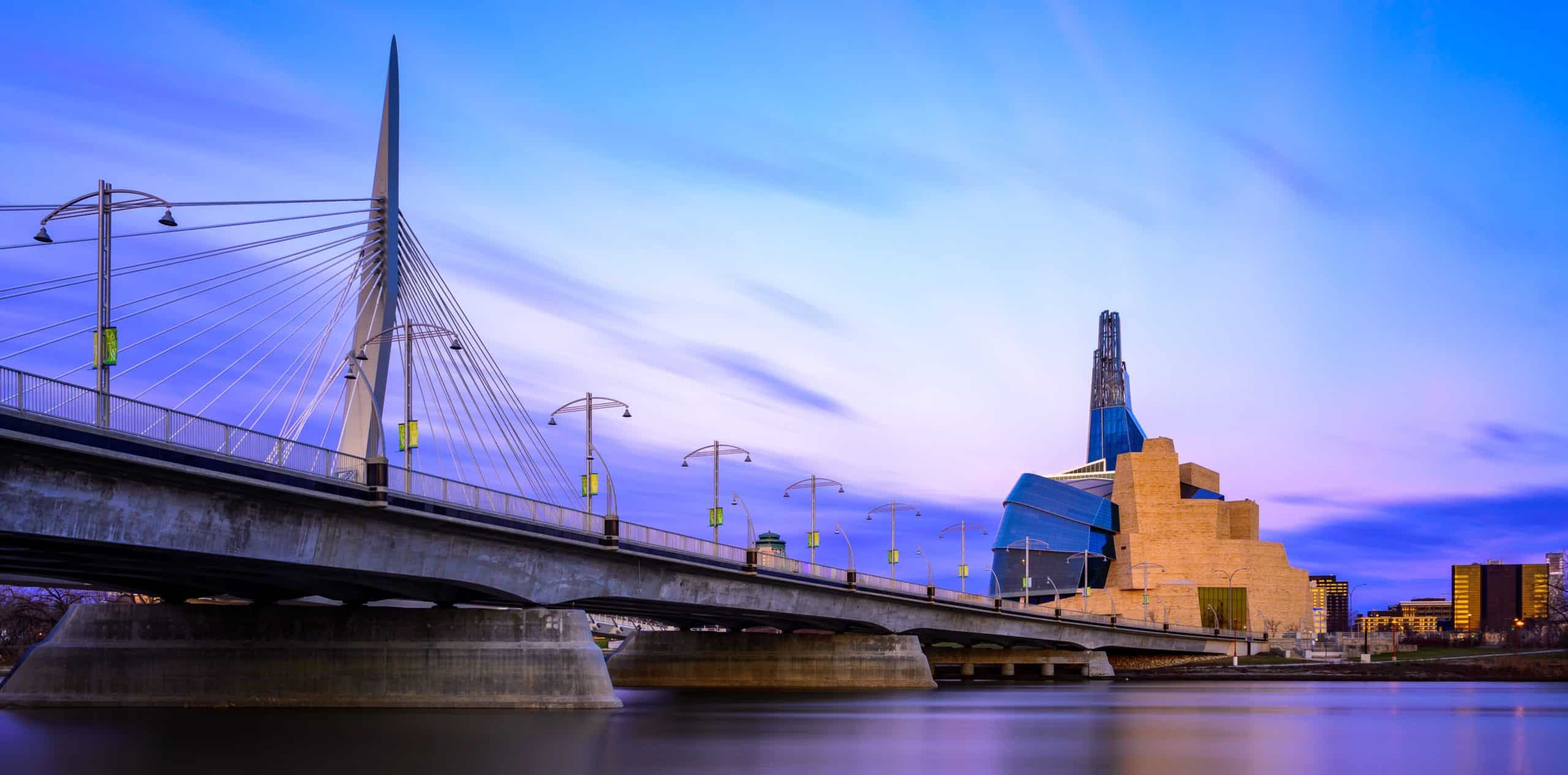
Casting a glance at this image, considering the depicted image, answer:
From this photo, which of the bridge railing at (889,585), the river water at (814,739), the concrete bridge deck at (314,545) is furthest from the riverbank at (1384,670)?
the river water at (814,739)

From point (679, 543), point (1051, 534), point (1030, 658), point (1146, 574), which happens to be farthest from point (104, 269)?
point (1051, 534)

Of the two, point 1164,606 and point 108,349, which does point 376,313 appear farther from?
point 1164,606

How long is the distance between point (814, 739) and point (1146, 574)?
128 metres

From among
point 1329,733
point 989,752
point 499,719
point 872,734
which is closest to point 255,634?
point 499,719

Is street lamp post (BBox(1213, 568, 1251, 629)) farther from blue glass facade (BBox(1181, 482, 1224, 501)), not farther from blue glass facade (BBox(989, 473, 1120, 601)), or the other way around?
blue glass facade (BBox(1181, 482, 1224, 501))

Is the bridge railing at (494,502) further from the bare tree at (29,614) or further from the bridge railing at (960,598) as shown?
the bare tree at (29,614)

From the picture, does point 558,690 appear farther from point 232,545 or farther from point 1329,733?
point 1329,733

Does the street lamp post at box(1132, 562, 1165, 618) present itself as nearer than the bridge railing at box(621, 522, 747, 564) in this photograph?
No

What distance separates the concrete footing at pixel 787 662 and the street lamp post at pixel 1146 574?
80176 millimetres

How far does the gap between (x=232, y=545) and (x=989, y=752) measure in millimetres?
19354

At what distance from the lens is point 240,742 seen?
34438 mm

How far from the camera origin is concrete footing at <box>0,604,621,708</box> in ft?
159

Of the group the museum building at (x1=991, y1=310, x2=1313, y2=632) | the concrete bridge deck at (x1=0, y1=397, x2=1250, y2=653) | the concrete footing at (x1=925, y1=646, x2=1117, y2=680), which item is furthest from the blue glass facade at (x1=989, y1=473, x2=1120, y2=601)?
the concrete bridge deck at (x1=0, y1=397, x2=1250, y2=653)

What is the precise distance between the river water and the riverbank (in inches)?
1700
